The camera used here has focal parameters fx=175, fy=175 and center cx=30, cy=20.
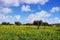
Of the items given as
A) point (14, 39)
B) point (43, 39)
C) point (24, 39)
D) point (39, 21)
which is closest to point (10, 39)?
point (14, 39)

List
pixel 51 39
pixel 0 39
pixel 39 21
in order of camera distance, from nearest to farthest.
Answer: pixel 0 39
pixel 51 39
pixel 39 21

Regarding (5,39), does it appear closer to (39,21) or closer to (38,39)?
(38,39)

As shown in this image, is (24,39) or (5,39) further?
(24,39)

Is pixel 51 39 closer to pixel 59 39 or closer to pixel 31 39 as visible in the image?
pixel 59 39

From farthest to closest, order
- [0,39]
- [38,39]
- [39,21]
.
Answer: [39,21] < [38,39] < [0,39]

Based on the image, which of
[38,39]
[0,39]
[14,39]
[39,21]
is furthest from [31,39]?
[39,21]

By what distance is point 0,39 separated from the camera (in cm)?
1531

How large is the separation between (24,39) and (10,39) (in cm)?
174

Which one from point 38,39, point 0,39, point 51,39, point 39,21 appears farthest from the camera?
point 39,21

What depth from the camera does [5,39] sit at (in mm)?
15461

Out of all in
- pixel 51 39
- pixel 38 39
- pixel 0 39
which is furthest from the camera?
pixel 51 39

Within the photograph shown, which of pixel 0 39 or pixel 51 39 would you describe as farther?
pixel 51 39

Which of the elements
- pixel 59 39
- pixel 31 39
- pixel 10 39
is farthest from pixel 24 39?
pixel 59 39

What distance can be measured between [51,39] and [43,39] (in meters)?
1.68
